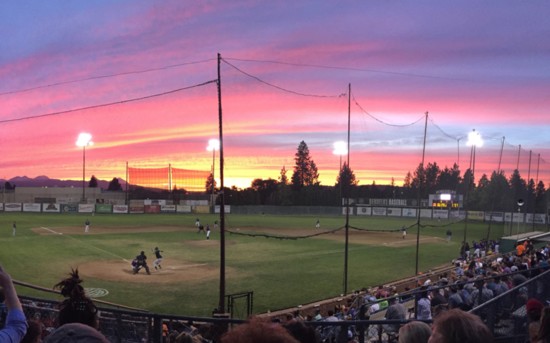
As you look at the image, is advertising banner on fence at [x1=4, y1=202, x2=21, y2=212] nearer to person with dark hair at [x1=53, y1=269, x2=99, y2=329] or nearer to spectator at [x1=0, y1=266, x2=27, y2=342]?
person with dark hair at [x1=53, y1=269, x2=99, y2=329]

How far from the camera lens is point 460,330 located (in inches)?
102

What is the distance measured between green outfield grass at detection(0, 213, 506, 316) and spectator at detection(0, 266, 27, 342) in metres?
18.5

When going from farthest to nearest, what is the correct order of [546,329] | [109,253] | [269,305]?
1. [109,253]
2. [269,305]
3. [546,329]

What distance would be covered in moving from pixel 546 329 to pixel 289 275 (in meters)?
27.4

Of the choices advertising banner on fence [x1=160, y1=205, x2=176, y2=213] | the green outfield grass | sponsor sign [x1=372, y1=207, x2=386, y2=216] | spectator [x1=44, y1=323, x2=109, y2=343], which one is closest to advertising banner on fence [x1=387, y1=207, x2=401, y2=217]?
sponsor sign [x1=372, y1=207, x2=386, y2=216]

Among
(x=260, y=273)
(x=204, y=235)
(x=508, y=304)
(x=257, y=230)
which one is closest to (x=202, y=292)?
(x=260, y=273)

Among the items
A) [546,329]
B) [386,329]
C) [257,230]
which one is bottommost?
[257,230]

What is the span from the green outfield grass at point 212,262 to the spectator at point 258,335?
1978cm

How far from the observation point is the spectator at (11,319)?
2850 millimetres

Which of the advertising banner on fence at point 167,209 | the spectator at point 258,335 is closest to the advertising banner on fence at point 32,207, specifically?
the advertising banner on fence at point 167,209

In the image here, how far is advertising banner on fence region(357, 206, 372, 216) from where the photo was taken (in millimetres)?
94500

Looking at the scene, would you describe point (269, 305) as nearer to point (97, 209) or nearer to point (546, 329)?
point (546, 329)

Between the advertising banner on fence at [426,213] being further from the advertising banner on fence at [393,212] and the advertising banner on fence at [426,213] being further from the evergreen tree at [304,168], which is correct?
the evergreen tree at [304,168]

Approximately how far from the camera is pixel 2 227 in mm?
53469
